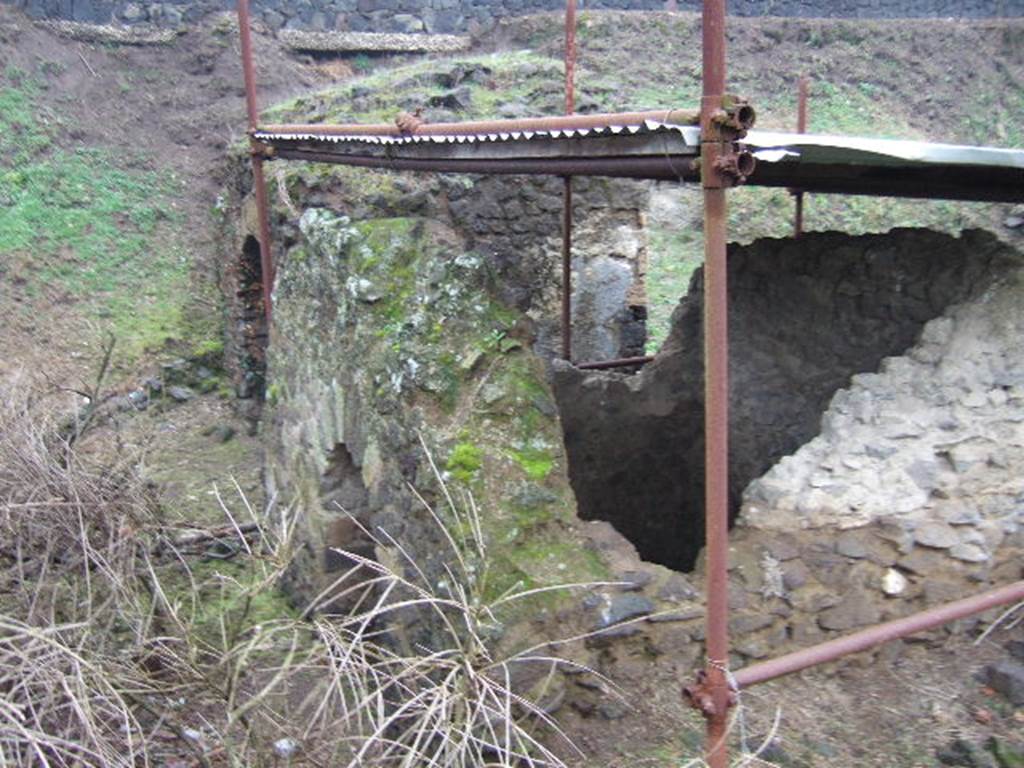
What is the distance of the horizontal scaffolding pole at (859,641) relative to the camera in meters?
2.99

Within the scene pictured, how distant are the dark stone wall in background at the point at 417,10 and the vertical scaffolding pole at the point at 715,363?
1260 cm

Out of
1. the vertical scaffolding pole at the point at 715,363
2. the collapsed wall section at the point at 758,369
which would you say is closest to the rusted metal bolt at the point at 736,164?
the vertical scaffolding pole at the point at 715,363

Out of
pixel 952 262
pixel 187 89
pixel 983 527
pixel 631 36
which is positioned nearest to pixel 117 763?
pixel 983 527

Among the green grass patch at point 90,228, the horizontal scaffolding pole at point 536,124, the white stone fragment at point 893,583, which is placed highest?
the horizontal scaffolding pole at point 536,124

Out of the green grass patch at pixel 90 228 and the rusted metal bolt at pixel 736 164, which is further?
the green grass patch at pixel 90 228

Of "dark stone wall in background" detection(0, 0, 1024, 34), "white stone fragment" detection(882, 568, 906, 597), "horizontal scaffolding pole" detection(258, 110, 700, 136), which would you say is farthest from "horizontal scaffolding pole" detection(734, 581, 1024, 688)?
"dark stone wall in background" detection(0, 0, 1024, 34)

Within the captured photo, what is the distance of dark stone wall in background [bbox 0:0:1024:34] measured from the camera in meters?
13.6

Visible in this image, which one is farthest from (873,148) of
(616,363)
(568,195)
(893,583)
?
(616,363)

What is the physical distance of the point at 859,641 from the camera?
10.4 feet

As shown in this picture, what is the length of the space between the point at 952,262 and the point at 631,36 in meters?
12.0

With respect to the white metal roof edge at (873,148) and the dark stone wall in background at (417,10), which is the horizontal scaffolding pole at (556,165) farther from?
the dark stone wall in background at (417,10)

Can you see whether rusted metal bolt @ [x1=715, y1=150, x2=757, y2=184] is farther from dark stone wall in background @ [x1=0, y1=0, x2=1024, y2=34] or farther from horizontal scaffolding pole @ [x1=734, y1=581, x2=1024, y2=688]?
dark stone wall in background @ [x1=0, y1=0, x2=1024, y2=34]

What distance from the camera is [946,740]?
12.6ft

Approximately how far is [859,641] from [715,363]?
3.25 feet
